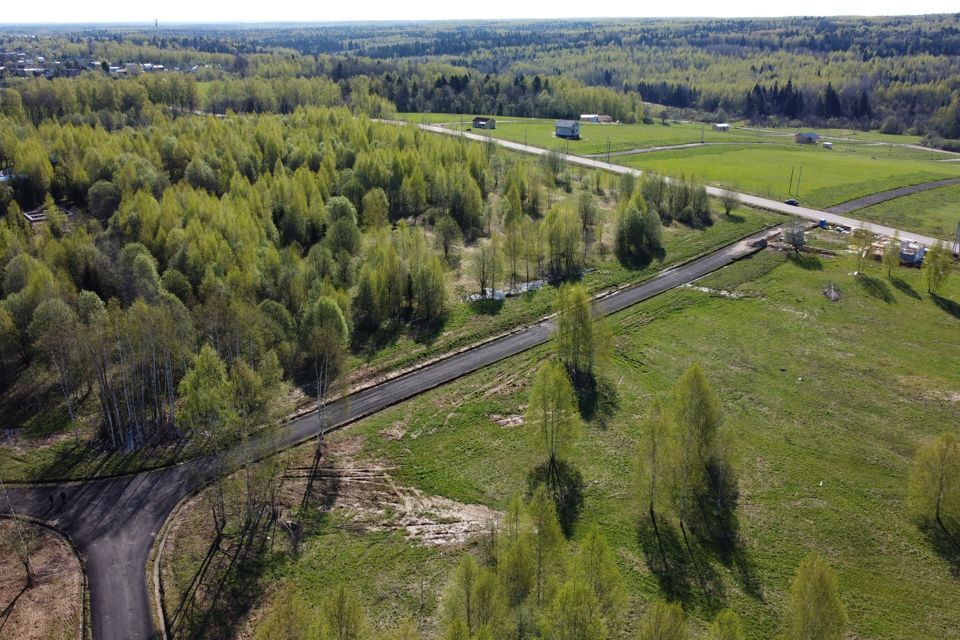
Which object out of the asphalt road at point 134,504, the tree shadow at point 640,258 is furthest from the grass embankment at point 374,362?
the asphalt road at point 134,504

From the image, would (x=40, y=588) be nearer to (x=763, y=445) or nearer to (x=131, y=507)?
(x=131, y=507)

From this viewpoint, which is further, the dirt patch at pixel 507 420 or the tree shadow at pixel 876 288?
the tree shadow at pixel 876 288

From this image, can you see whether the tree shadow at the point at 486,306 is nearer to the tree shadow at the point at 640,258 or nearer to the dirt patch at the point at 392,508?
the tree shadow at the point at 640,258

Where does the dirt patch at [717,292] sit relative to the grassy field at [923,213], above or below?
below

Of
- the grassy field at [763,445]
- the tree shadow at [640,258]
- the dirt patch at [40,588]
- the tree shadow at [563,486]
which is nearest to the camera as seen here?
the dirt patch at [40,588]

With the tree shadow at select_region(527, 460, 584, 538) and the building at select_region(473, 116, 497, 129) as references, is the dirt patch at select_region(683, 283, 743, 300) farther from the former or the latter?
the building at select_region(473, 116, 497, 129)

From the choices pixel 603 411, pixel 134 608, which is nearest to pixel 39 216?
pixel 134 608

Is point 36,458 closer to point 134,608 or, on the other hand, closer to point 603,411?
point 134,608
